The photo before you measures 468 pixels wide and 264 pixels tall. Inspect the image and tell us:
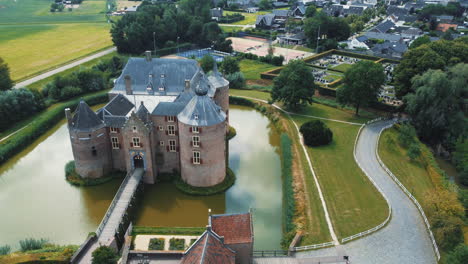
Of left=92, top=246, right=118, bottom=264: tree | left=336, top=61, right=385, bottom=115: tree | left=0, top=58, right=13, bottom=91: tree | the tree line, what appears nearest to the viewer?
left=92, top=246, right=118, bottom=264: tree

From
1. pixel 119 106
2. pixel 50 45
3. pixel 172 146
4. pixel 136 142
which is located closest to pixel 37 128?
pixel 119 106

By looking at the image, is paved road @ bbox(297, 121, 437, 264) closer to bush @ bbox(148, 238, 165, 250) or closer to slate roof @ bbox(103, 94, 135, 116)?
bush @ bbox(148, 238, 165, 250)

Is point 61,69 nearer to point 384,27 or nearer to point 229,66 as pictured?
point 229,66

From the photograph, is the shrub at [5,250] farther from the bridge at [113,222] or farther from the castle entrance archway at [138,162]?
the castle entrance archway at [138,162]

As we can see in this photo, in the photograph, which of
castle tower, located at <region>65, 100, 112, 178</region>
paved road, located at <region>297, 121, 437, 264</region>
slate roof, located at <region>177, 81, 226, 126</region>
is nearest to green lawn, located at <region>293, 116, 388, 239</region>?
paved road, located at <region>297, 121, 437, 264</region>

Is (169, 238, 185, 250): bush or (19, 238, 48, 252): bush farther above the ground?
(169, 238, 185, 250): bush

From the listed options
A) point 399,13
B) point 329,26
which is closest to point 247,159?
point 329,26

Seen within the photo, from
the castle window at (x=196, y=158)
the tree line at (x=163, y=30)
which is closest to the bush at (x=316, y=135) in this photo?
the castle window at (x=196, y=158)
